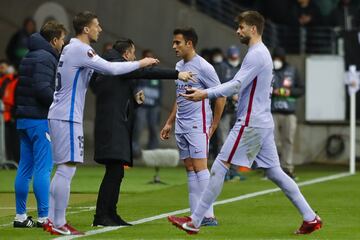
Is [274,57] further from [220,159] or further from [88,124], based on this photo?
[220,159]

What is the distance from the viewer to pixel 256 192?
20266mm

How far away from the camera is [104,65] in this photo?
14000 millimetres

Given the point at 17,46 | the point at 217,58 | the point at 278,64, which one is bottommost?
the point at 278,64

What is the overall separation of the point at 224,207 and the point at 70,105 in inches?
165

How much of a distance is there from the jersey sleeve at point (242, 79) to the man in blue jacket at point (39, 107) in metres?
2.18

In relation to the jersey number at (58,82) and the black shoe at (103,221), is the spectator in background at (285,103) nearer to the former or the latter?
the black shoe at (103,221)

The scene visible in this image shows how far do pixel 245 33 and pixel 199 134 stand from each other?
5.92 ft

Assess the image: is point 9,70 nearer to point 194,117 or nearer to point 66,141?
point 194,117

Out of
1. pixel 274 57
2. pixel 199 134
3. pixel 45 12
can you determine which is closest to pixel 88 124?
pixel 45 12

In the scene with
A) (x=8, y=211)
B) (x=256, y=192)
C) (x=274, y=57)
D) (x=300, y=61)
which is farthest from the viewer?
(x=300, y=61)

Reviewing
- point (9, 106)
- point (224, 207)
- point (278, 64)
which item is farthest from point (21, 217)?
point (9, 106)

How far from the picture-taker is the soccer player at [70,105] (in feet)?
45.9

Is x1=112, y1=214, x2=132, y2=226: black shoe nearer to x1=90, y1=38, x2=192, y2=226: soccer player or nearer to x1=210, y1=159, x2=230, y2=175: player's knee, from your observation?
x1=90, y1=38, x2=192, y2=226: soccer player

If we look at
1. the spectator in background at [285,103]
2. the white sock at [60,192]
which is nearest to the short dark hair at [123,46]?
the white sock at [60,192]
